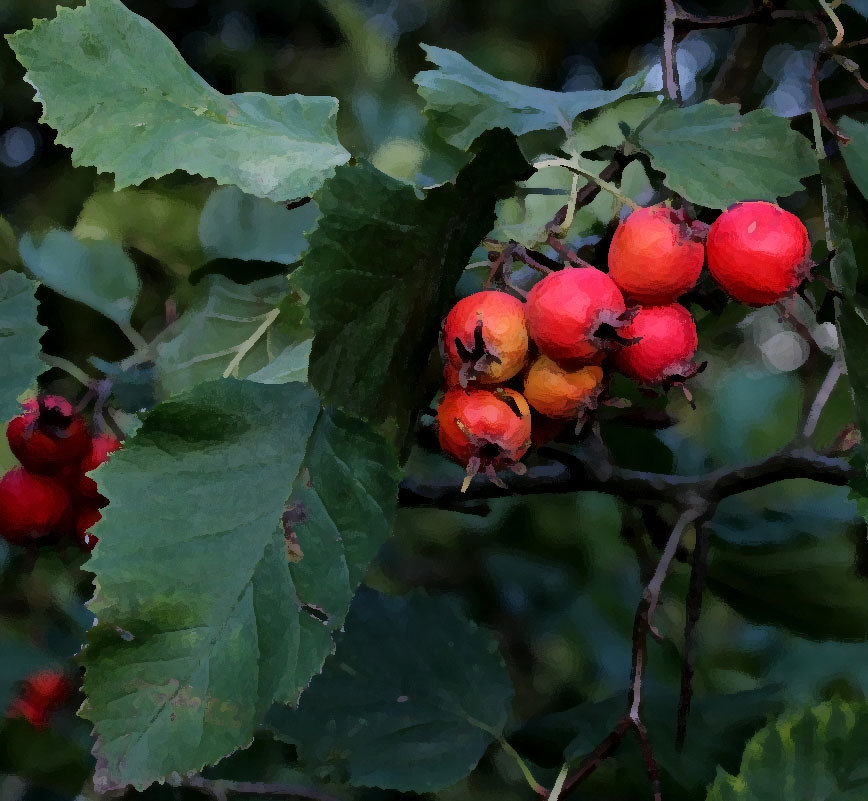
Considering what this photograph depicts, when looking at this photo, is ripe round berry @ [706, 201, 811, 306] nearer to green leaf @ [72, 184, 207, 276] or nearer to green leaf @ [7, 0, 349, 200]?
green leaf @ [7, 0, 349, 200]

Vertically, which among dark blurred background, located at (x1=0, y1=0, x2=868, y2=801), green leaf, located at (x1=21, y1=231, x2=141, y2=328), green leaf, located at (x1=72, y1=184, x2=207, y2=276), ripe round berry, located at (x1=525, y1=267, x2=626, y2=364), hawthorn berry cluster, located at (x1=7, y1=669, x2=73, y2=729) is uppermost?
ripe round berry, located at (x1=525, y1=267, x2=626, y2=364)

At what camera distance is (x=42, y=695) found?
3.45 feet

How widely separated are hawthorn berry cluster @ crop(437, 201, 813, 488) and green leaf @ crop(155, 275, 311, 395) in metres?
0.17

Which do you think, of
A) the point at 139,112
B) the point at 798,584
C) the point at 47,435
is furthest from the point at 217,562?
the point at 798,584

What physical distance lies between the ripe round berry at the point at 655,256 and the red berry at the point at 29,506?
1.76ft

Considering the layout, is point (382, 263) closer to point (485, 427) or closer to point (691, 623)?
point (485, 427)

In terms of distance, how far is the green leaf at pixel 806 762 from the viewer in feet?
1.71

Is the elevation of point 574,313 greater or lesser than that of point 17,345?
greater

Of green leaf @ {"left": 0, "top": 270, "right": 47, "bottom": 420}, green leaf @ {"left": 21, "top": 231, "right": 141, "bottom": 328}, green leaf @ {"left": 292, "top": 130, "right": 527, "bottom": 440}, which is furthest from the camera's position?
green leaf @ {"left": 21, "top": 231, "right": 141, "bottom": 328}

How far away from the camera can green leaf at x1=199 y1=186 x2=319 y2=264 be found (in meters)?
0.77

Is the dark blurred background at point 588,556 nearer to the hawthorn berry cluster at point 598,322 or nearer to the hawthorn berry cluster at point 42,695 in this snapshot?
the hawthorn berry cluster at point 42,695

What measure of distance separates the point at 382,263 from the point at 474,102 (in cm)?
25

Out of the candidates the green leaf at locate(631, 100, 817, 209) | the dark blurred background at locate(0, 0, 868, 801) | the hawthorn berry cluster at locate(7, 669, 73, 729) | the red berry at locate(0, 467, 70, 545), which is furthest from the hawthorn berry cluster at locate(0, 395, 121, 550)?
the green leaf at locate(631, 100, 817, 209)

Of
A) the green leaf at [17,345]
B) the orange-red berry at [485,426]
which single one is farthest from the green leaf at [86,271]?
the orange-red berry at [485,426]
